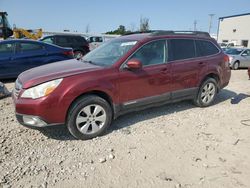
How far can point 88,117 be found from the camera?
3.82 m

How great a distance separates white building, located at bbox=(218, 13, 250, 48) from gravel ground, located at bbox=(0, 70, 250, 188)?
1540 inches

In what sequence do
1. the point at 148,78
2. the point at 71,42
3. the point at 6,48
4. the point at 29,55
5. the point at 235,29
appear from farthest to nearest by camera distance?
the point at 235,29, the point at 71,42, the point at 29,55, the point at 6,48, the point at 148,78

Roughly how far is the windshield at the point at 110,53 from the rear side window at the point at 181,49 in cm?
88

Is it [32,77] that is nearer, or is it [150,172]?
[150,172]

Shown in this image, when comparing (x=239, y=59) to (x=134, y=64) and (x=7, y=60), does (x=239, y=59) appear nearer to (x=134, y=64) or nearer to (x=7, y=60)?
(x=134, y=64)

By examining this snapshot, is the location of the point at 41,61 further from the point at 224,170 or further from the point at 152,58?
the point at 224,170

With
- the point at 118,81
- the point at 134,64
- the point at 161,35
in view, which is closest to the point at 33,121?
the point at 118,81

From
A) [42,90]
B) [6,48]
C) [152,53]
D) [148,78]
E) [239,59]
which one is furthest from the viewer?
[239,59]

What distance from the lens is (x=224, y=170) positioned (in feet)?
10.3

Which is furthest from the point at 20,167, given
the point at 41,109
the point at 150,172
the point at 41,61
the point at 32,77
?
the point at 41,61

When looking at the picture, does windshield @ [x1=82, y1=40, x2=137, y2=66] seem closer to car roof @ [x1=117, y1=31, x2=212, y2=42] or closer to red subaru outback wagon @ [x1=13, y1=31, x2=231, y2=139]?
red subaru outback wagon @ [x1=13, y1=31, x2=231, y2=139]

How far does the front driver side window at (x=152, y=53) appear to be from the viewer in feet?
14.2

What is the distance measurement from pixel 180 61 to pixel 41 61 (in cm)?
495

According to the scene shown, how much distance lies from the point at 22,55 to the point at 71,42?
663 cm
